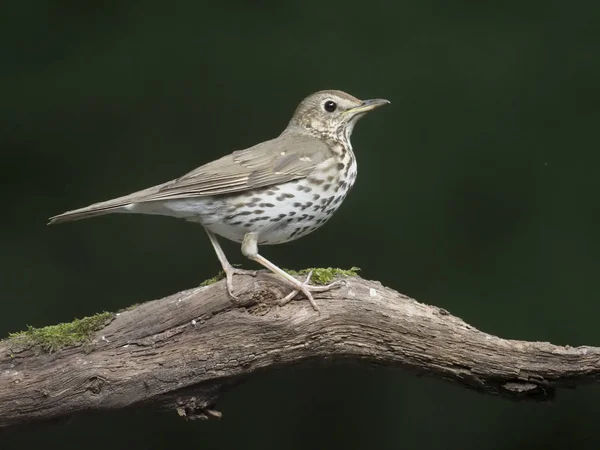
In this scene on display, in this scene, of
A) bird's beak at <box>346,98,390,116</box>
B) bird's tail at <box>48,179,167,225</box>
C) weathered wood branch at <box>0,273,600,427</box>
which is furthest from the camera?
bird's beak at <box>346,98,390,116</box>

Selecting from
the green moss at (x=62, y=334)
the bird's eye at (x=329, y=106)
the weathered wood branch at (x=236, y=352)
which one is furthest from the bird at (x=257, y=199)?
the green moss at (x=62, y=334)

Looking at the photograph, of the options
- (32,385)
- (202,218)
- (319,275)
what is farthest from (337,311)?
(32,385)

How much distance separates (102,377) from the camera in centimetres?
334

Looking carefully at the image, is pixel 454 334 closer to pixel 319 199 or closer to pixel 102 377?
pixel 319 199

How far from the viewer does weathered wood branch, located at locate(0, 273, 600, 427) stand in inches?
132

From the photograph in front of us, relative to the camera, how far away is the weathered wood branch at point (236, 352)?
132 inches

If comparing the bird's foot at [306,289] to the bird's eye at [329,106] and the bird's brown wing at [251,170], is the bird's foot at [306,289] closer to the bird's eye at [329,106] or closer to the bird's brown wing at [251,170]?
the bird's brown wing at [251,170]

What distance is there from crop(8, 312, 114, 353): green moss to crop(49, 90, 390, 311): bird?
0.45 m

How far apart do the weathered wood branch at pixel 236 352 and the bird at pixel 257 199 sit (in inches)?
4.2

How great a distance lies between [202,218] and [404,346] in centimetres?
104

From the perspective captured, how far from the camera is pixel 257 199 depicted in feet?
11.6

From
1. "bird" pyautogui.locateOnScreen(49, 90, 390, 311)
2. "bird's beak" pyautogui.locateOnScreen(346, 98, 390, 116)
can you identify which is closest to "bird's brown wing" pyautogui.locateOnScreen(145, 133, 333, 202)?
"bird" pyautogui.locateOnScreen(49, 90, 390, 311)

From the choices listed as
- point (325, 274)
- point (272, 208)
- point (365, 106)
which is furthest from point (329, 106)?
point (325, 274)

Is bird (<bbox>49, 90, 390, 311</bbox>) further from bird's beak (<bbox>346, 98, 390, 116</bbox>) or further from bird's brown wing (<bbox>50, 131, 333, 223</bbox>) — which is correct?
bird's beak (<bbox>346, 98, 390, 116</bbox>)
